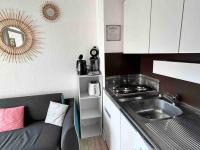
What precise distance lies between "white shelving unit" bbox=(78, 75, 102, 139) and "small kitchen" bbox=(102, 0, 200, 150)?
22 cm

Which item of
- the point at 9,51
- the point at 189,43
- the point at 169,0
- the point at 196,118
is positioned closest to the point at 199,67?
the point at 189,43

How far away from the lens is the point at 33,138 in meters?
1.86

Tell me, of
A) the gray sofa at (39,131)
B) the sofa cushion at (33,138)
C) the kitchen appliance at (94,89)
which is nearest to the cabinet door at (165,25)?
the kitchen appliance at (94,89)

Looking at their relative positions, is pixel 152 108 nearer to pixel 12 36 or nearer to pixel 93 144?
pixel 93 144

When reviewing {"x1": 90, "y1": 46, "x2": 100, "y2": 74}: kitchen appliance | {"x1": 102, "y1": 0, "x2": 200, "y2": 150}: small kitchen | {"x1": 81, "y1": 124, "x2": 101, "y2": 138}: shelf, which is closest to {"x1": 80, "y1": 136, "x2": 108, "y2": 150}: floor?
{"x1": 81, "y1": 124, "x2": 101, "y2": 138}: shelf

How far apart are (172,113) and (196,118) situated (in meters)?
0.29

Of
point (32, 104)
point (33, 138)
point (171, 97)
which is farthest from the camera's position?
point (32, 104)

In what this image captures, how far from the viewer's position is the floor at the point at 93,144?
223cm

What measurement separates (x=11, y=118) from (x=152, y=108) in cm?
187

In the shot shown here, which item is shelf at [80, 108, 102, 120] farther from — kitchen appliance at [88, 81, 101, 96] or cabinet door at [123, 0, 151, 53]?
cabinet door at [123, 0, 151, 53]

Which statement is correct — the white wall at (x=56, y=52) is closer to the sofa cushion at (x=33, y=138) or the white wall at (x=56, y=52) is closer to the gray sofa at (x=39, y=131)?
the gray sofa at (x=39, y=131)

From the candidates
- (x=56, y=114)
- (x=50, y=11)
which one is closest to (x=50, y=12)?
(x=50, y=11)

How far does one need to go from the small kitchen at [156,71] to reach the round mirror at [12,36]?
133cm

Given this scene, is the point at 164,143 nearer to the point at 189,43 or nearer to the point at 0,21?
the point at 189,43
